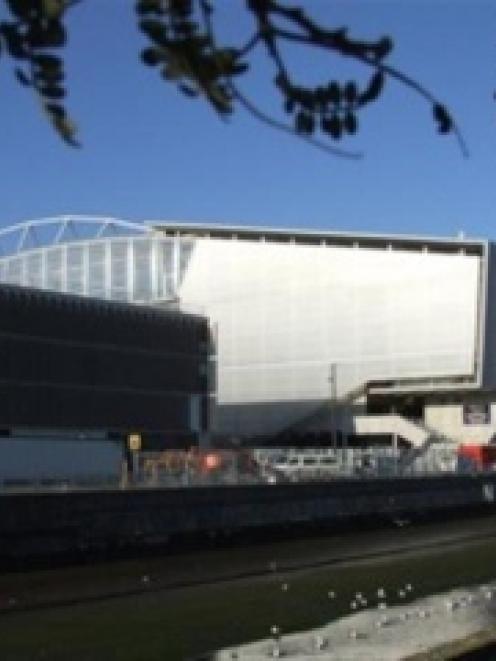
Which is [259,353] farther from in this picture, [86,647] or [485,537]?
[86,647]

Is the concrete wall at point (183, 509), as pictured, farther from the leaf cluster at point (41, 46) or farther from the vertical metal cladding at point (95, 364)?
the leaf cluster at point (41, 46)

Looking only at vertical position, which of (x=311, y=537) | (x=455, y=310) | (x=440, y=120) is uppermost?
(x=455, y=310)

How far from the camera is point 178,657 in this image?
1770 centimetres

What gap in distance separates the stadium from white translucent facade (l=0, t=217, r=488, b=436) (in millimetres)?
110

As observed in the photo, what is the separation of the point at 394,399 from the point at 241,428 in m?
14.7

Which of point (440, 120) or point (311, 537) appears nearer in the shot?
point (440, 120)

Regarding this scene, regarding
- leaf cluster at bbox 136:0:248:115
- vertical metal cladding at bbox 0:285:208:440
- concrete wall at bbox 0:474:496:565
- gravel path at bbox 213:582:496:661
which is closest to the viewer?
leaf cluster at bbox 136:0:248:115

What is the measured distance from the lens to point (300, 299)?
124562 millimetres

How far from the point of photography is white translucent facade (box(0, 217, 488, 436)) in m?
119

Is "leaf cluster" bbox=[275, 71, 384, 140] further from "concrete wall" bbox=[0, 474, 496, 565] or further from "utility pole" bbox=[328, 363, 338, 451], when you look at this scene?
"utility pole" bbox=[328, 363, 338, 451]

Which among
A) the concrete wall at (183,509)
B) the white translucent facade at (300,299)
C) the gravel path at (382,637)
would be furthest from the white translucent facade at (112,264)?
the gravel path at (382,637)

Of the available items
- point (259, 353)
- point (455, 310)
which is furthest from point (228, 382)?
point (455, 310)

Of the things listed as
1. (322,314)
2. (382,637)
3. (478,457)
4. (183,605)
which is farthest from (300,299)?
(382,637)

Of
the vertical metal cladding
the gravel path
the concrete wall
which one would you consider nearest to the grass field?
the concrete wall
